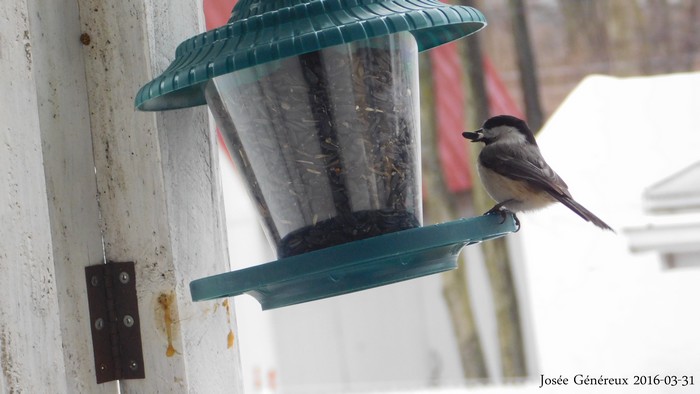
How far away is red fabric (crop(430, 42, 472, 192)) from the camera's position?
255 inches

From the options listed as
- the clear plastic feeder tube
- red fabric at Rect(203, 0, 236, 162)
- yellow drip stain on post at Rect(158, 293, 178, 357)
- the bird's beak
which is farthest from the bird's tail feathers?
red fabric at Rect(203, 0, 236, 162)

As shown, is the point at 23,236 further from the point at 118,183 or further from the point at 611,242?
the point at 611,242

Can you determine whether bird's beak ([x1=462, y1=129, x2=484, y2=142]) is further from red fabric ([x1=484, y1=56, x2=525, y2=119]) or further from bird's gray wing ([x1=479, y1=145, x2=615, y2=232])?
red fabric ([x1=484, y1=56, x2=525, y2=119])

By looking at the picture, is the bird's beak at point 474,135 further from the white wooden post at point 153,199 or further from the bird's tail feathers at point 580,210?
the white wooden post at point 153,199

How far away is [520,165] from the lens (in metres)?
3.00

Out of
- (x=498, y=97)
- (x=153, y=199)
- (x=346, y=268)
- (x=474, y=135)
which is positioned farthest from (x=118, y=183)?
(x=498, y=97)

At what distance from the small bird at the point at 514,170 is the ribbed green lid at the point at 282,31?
1.38 metres

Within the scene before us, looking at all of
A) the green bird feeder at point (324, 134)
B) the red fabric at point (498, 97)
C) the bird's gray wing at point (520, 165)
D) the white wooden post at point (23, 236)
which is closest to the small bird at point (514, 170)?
the bird's gray wing at point (520, 165)

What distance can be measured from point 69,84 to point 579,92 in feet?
13.7

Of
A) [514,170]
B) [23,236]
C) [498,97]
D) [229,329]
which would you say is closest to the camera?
[23,236]

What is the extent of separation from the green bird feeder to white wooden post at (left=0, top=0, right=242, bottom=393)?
3.1 inches

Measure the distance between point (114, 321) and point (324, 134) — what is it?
1.69 ft

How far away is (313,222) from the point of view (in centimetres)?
166

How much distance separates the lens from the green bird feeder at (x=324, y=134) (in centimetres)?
149
